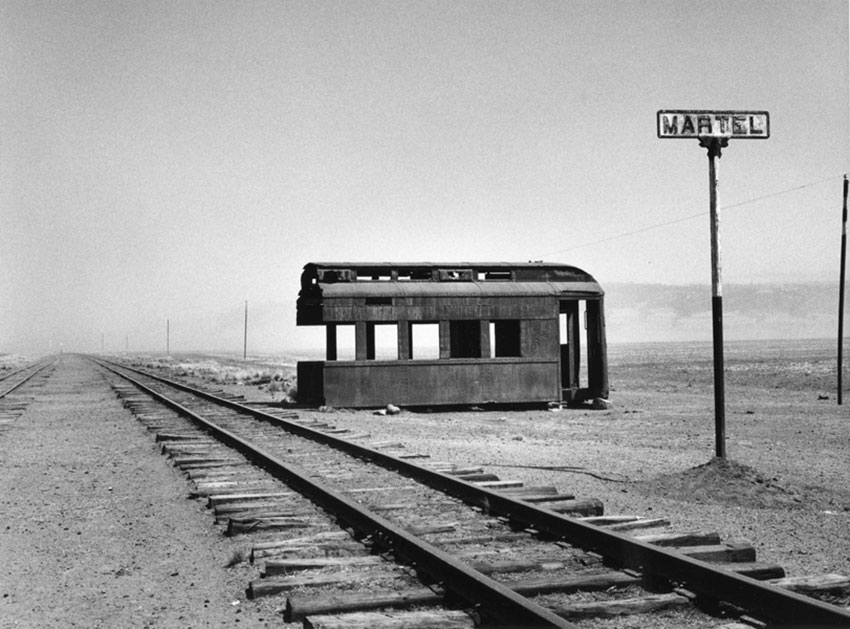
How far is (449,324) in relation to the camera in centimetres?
2011

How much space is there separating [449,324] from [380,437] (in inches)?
256

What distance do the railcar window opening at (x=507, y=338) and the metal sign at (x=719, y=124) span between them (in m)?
10.5

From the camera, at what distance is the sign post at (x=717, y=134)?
955 cm

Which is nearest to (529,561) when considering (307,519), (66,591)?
(307,519)

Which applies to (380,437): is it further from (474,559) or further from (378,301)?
(474,559)

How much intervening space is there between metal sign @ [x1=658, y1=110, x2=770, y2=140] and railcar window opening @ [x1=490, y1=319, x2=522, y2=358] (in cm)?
1055

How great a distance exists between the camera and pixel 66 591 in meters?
5.18

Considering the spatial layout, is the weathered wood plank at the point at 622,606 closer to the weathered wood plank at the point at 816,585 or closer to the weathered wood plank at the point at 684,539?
the weathered wood plank at the point at 816,585

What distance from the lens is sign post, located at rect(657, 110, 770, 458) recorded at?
31.3 feet

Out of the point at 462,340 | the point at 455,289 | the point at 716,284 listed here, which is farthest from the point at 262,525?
the point at 462,340

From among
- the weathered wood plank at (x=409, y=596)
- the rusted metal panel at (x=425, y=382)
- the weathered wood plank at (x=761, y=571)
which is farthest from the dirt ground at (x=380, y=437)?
the weathered wood plank at (x=761, y=571)

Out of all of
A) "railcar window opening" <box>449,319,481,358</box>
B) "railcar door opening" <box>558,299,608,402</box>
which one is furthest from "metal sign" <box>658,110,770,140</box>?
"railcar window opening" <box>449,319,481,358</box>

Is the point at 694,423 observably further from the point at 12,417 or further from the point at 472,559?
the point at 12,417

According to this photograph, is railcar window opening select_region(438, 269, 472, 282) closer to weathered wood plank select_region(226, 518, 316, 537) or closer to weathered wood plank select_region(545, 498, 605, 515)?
weathered wood plank select_region(545, 498, 605, 515)
